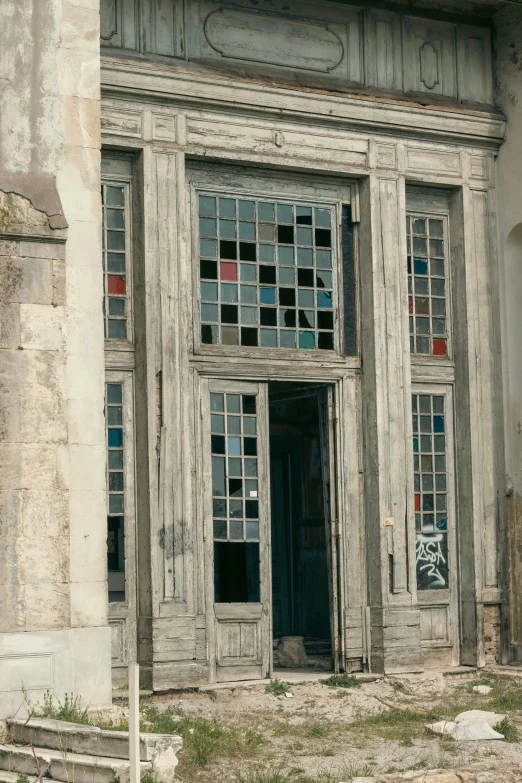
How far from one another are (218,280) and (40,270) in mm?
3305

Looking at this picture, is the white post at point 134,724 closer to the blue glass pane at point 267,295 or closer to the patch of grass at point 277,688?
the patch of grass at point 277,688

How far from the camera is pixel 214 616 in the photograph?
1295 centimetres

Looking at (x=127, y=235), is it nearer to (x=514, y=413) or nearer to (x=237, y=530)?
(x=237, y=530)

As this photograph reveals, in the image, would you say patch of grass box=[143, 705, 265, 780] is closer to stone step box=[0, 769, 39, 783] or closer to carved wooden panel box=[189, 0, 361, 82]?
stone step box=[0, 769, 39, 783]

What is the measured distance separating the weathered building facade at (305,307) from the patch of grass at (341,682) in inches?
15.9

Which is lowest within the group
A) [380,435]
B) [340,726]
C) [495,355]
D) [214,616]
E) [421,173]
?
[340,726]

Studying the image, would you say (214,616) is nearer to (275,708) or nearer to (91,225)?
(275,708)

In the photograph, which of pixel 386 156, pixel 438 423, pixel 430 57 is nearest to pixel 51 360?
pixel 386 156

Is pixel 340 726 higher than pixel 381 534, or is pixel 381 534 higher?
pixel 381 534

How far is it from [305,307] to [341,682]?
3771 millimetres

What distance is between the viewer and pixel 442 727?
10.7 m

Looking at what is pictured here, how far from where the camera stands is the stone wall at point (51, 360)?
1006 cm

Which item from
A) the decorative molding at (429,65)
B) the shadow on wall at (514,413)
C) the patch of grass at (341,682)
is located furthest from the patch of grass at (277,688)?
the decorative molding at (429,65)

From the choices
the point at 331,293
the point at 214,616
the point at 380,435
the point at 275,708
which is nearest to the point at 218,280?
the point at 331,293
